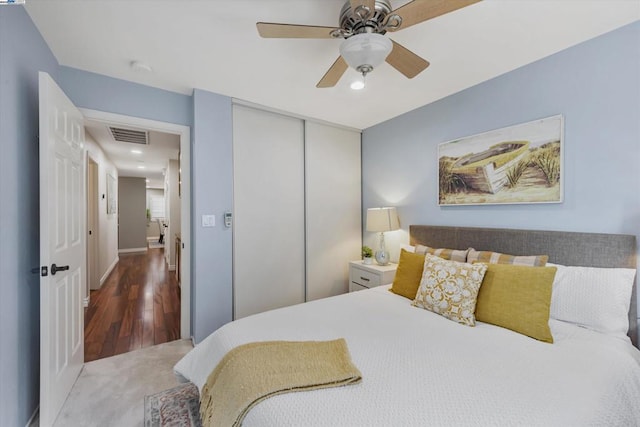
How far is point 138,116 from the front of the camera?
7.95 ft

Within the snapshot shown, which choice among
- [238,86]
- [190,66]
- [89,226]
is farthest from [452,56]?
[89,226]

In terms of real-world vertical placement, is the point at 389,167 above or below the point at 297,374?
above

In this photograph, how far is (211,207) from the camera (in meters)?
2.57

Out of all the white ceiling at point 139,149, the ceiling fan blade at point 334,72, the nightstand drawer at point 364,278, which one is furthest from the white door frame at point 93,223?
the ceiling fan blade at point 334,72

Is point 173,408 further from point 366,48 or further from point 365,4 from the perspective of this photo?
point 365,4

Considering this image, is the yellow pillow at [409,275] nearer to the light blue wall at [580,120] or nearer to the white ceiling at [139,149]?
the light blue wall at [580,120]

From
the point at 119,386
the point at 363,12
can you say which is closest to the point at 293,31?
the point at 363,12

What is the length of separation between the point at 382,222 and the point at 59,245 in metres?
2.66

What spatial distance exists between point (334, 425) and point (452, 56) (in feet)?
7.58

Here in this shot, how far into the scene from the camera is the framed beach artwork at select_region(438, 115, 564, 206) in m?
1.93

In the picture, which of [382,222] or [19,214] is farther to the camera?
[382,222]

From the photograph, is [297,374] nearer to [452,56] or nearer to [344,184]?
[452,56]

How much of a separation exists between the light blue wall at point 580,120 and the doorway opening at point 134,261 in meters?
2.59

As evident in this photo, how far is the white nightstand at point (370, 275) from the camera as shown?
2.77 meters
